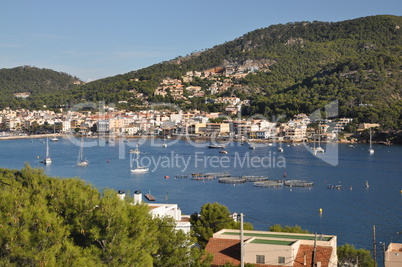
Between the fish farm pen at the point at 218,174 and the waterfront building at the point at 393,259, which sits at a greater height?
the waterfront building at the point at 393,259

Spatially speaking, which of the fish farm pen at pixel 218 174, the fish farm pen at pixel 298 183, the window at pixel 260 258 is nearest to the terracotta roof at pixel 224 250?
the window at pixel 260 258

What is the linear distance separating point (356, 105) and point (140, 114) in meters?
17.7

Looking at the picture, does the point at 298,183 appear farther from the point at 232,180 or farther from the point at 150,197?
the point at 150,197

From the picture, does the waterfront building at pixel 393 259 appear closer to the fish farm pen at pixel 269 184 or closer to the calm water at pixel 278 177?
the calm water at pixel 278 177

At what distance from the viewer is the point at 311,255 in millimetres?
5285

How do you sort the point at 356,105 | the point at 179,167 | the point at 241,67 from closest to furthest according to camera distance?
1. the point at 179,167
2. the point at 356,105
3. the point at 241,67

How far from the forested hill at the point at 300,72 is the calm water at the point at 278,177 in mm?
10511

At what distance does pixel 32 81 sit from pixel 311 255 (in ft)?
268

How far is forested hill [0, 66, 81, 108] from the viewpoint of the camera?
76062 millimetres

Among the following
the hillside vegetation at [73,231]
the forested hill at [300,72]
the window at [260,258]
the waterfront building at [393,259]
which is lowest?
the waterfront building at [393,259]

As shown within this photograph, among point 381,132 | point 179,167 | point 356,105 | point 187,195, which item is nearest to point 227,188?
point 187,195

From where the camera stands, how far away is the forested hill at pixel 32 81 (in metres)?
76.1

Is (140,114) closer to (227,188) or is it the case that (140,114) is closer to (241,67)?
(241,67)

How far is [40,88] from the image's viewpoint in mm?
79812
